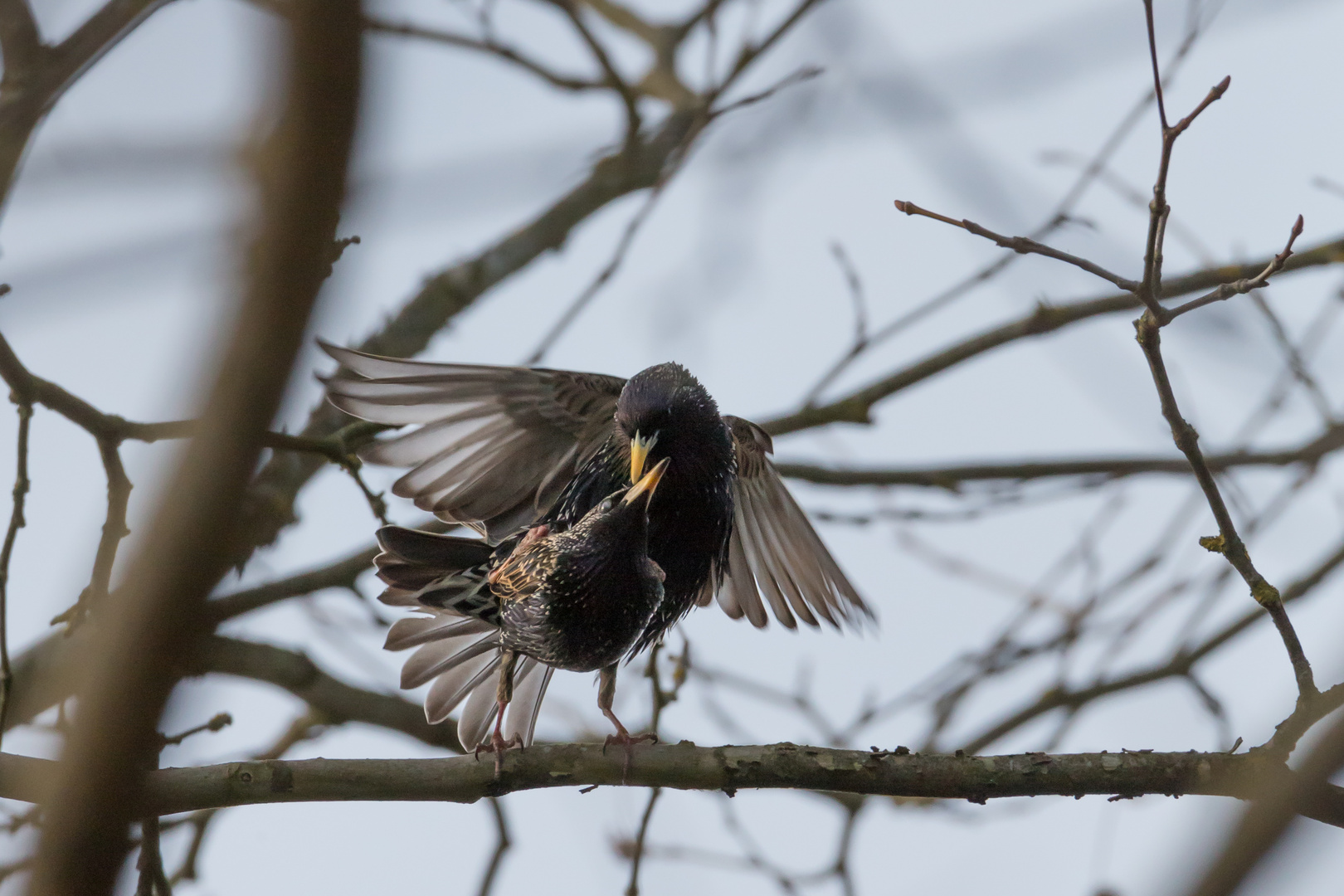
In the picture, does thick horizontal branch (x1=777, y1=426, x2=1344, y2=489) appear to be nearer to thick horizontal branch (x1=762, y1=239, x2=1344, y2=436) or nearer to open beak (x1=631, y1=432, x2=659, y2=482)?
thick horizontal branch (x1=762, y1=239, x2=1344, y2=436)

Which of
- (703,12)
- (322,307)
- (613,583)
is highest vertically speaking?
(703,12)

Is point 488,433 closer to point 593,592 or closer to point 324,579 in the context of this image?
point 324,579

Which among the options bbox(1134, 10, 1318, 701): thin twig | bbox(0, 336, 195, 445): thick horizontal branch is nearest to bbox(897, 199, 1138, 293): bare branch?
bbox(1134, 10, 1318, 701): thin twig

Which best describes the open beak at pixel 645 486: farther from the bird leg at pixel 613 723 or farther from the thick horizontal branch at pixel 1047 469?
the thick horizontal branch at pixel 1047 469

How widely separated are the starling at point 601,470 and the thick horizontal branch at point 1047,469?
225 mm

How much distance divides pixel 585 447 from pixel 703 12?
2664 millimetres

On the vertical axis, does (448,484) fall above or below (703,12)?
below

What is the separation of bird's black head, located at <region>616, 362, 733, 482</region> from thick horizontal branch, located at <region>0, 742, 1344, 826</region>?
4.25 feet

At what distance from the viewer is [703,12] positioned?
6465 mm

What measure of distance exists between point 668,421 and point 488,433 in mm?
928

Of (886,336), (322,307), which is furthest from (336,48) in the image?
(886,336)

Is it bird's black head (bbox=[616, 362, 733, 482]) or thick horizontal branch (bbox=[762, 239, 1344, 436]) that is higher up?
thick horizontal branch (bbox=[762, 239, 1344, 436])

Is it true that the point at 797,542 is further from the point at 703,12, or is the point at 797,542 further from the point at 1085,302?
the point at 703,12

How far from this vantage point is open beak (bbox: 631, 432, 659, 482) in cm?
423
